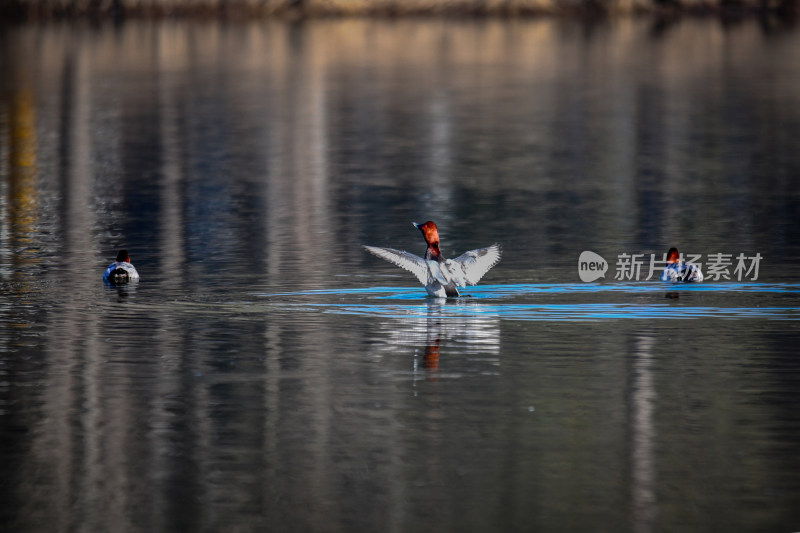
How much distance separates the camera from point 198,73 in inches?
2087

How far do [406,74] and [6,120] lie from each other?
18.1m

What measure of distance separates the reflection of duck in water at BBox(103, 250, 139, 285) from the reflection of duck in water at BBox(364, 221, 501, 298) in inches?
89.7

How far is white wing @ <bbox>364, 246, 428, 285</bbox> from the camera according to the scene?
47.0ft

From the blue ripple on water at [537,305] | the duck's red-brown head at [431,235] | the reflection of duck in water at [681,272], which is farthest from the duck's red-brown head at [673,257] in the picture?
the duck's red-brown head at [431,235]

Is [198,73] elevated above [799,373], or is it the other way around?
[198,73]

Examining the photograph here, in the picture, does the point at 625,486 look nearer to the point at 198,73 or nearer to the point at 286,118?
the point at 286,118

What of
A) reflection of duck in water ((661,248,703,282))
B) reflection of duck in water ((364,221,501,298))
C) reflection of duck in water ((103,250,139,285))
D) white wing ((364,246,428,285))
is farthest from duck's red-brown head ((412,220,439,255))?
reflection of duck in water ((103,250,139,285))

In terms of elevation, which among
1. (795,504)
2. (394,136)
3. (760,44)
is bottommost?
(795,504)

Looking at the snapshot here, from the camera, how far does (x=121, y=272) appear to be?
15.6 metres

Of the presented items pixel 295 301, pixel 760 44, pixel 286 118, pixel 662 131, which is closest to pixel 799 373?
pixel 295 301

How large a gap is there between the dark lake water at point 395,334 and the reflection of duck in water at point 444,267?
0.20 meters

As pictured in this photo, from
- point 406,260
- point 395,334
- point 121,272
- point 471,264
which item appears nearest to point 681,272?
point 471,264

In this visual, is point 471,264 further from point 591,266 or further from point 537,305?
point 591,266

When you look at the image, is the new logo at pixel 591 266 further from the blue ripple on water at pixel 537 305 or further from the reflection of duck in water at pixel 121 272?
the reflection of duck in water at pixel 121 272
